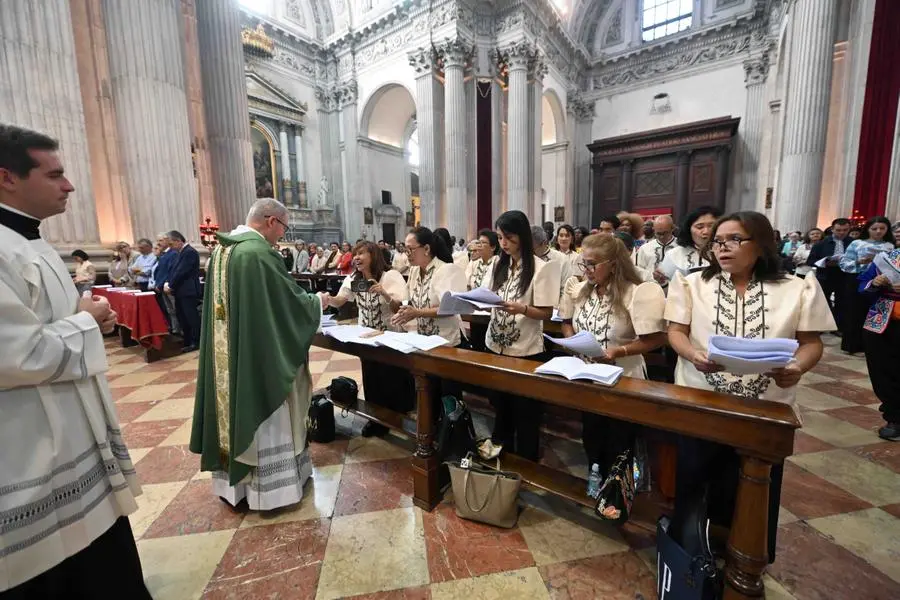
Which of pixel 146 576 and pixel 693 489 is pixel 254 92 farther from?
pixel 693 489

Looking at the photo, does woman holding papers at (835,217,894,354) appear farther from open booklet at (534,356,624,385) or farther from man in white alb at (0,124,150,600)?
man in white alb at (0,124,150,600)

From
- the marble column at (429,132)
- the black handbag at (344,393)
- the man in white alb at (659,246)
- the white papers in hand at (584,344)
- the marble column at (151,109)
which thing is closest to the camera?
the white papers in hand at (584,344)

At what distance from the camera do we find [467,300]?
228 centimetres

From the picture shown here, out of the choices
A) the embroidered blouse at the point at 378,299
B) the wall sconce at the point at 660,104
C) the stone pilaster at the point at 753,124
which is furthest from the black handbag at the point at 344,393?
the wall sconce at the point at 660,104

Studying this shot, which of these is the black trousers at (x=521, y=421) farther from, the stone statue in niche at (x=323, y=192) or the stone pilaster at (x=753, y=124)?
the stone statue in niche at (x=323, y=192)

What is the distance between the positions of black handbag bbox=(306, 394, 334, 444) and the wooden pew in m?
1.51

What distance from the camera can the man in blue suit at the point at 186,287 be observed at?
5637 millimetres

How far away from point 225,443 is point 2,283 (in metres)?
1.36

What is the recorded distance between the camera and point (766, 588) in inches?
68.1

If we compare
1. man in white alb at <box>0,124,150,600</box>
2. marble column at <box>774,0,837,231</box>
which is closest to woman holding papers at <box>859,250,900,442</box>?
man in white alb at <box>0,124,150,600</box>

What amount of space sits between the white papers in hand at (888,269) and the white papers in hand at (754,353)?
2.61 meters

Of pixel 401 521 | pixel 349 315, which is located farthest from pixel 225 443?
pixel 349 315

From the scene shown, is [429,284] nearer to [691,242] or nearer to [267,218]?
→ [267,218]

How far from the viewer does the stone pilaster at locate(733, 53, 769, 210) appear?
1437 centimetres
